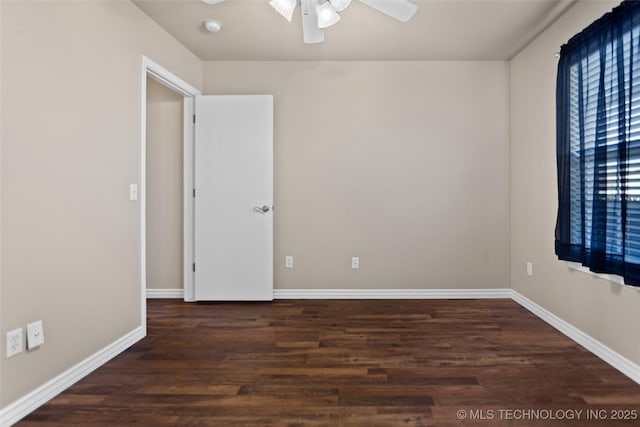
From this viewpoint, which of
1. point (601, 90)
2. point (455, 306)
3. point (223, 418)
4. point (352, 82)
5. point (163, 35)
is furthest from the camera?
point (352, 82)

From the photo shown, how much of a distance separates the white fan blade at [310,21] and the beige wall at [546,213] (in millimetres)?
1840

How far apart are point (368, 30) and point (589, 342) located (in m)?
2.85

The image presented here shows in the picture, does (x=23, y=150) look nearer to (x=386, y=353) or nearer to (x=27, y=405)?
(x=27, y=405)

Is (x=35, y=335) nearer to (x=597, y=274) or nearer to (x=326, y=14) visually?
(x=326, y=14)

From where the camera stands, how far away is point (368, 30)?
2996mm

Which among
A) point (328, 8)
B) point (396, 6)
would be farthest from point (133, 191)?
point (396, 6)

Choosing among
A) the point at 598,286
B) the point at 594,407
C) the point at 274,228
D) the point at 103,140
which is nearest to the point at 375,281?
the point at 274,228

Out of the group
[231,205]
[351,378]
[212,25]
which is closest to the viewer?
[351,378]

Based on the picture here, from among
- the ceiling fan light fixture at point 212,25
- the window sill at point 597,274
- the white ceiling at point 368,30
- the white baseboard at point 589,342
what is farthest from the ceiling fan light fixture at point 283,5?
the white baseboard at point 589,342

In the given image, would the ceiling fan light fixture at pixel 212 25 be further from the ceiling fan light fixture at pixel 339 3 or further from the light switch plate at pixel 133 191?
the light switch plate at pixel 133 191

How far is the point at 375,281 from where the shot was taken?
12.3 ft

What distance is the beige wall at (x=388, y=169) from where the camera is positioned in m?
3.70

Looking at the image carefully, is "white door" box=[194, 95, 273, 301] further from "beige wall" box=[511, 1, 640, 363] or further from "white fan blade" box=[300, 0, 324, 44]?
"beige wall" box=[511, 1, 640, 363]

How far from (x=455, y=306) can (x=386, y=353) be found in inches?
53.5
